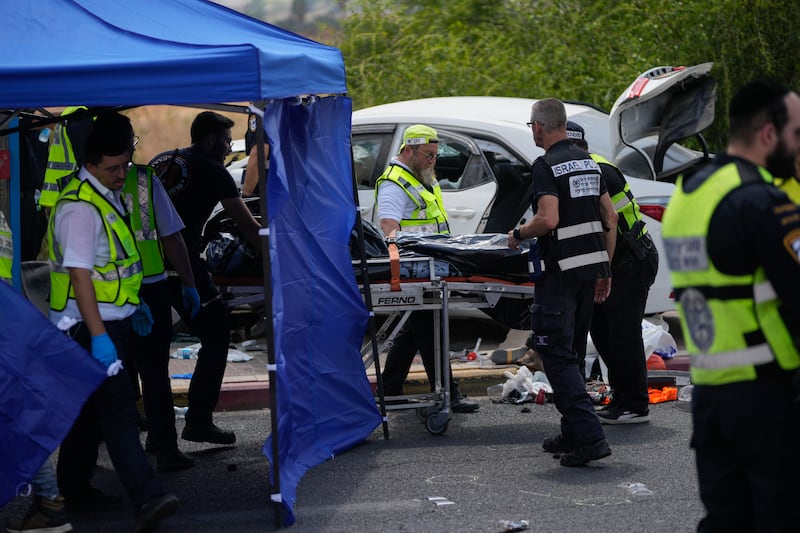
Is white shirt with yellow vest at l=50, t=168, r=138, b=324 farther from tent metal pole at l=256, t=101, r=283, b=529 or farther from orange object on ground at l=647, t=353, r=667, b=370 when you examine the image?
orange object on ground at l=647, t=353, r=667, b=370

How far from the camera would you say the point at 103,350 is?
4988mm

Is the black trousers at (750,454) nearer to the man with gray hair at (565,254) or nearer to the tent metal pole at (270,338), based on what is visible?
the tent metal pole at (270,338)

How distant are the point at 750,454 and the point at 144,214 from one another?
3.42 meters

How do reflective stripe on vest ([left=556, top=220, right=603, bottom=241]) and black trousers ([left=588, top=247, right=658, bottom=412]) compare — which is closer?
reflective stripe on vest ([left=556, top=220, right=603, bottom=241])

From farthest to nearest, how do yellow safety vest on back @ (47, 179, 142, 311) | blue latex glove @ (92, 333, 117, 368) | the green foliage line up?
the green foliage, yellow safety vest on back @ (47, 179, 142, 311), blue latex glove @ (92, 333, 117, 368)

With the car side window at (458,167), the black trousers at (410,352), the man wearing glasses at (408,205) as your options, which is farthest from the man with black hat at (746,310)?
the car side window at (458,167)

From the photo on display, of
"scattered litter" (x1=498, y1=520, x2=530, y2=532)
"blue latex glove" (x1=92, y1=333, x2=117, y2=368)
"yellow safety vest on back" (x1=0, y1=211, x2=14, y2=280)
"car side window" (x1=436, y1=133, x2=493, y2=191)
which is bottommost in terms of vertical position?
"scattered litter" (x1=498, y1=520, x2=530, y2=532)

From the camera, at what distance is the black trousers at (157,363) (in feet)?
19.7

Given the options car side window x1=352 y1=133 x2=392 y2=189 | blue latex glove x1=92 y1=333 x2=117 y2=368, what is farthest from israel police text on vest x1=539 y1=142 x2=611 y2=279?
car side window x1=352 y1=133 x2=392 y2=189

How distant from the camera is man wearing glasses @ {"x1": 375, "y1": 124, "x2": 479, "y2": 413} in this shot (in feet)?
24.3

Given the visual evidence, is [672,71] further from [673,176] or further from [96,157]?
[96,157]

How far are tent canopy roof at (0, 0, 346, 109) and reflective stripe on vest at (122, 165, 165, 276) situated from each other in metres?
0.72

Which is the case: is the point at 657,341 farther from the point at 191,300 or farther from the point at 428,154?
the point at 191,300

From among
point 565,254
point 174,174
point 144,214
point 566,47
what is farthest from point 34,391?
point 566,47
